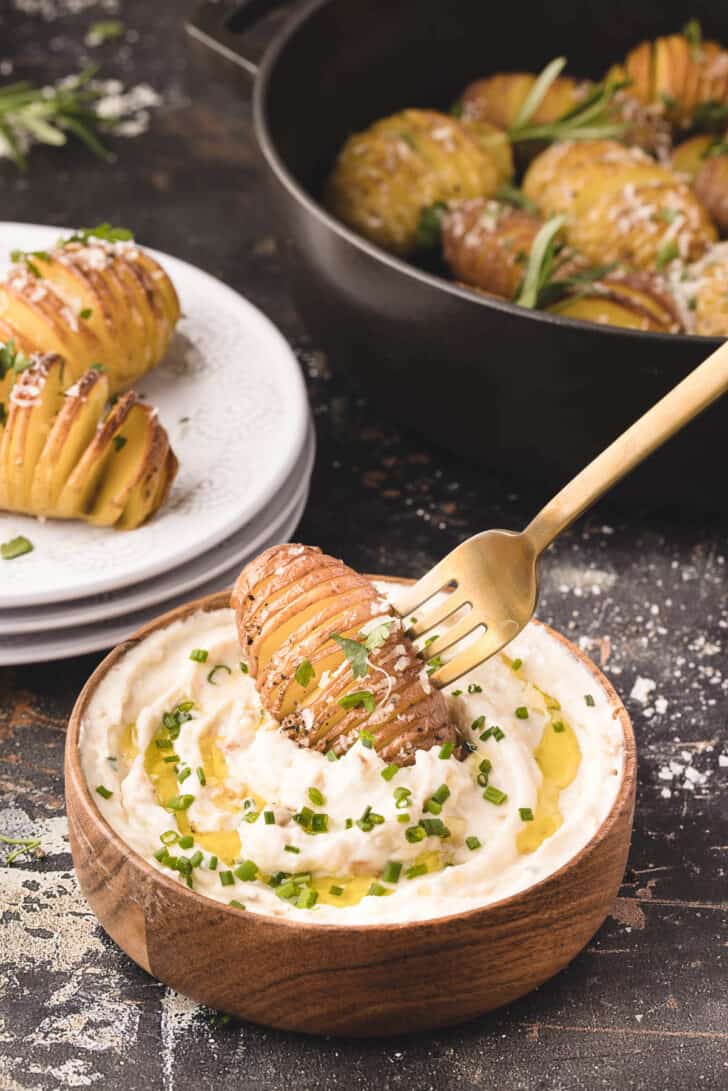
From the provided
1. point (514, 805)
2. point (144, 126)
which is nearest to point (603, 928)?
point (514, 805)

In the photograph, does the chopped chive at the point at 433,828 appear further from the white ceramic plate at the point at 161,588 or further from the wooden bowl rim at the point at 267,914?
the white ceramic plate at the point at 161,588

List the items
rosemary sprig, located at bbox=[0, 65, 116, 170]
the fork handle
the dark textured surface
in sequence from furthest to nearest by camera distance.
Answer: rosemary sprig, located at bbox=[0, 65, 116, 170]
the fork handle
the dark textured surface

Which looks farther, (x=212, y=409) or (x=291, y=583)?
(x=212, y=409)

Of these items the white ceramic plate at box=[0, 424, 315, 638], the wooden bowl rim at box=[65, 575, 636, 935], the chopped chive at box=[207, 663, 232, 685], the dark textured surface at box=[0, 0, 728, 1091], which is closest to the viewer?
the wooden bowl rim at box=[65, 575, 636, 935]

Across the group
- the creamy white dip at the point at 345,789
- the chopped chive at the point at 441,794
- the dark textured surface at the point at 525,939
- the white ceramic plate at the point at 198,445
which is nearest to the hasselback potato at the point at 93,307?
the white ceramic plate at the point at 198,445

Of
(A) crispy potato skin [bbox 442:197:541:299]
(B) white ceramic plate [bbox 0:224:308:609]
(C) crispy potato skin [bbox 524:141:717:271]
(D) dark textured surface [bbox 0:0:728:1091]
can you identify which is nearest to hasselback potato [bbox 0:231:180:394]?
(B) white ceramic plate [bbox 0:224:308:609]

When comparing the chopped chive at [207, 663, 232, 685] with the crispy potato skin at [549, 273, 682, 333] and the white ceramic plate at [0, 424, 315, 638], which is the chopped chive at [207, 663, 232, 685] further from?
the crispy potato skin at [549, 273, 682, 333]

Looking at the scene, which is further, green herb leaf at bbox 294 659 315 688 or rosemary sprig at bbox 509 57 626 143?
rosemary sprig at bbox 509 57 626 143

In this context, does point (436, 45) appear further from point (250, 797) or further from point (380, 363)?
point (250, 797)
